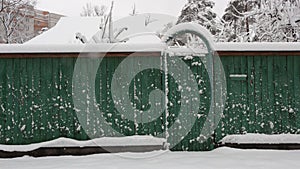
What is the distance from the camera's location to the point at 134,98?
4168mm

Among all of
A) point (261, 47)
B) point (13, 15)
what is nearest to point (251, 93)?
point (261, 47)

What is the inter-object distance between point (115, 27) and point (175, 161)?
287 inches

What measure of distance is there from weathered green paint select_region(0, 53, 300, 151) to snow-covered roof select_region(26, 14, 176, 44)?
20.6 feet

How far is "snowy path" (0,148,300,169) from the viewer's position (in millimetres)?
3518

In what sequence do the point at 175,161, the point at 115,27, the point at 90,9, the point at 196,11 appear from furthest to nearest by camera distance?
the point at 90,9, the point at 196,11, the point at 115,27, the point at 175,161

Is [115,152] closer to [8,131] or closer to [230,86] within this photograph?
[8,131]

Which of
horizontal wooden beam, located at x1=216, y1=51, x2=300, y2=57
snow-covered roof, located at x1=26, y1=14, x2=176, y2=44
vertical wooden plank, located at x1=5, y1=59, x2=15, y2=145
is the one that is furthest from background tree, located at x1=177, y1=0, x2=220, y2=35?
vertical wooden plank, located at x1=5, y1=59, x2=15, y2=145

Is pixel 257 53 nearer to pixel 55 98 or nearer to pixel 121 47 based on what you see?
pixel 121 47

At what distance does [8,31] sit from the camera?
1819 cm

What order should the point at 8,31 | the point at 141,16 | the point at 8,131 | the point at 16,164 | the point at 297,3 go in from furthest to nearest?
the point at 8,31 → the point at 141,16 → the point at 297,3 → the point at 8,131 → the point at 16,164

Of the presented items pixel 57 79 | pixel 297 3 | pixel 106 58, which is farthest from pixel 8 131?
pixel 297 3

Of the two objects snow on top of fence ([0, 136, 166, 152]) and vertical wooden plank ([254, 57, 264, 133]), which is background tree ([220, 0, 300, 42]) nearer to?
vertical wooden plank ([254, 57, 264, 133])

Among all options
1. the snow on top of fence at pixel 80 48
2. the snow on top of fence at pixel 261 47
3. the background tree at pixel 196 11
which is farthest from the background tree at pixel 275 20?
the background tree at pixel 196 11

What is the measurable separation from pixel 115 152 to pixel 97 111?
60cm
